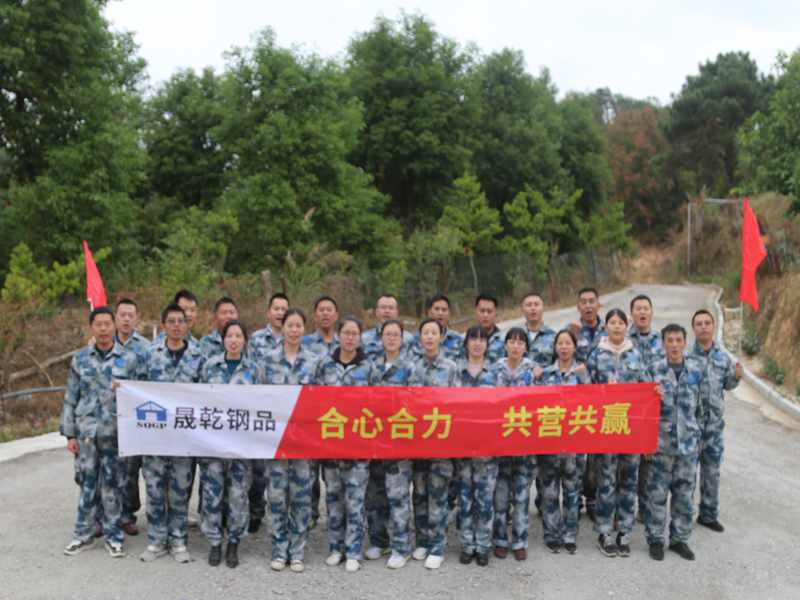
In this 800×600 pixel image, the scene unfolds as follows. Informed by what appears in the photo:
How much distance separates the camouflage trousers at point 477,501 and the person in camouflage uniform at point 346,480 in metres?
0.71

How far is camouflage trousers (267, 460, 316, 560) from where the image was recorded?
16.6ft

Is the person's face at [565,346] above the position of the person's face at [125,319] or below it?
below

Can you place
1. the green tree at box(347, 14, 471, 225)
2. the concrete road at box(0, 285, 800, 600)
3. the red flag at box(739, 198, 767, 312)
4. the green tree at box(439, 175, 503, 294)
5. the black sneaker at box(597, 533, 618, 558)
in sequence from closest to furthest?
the concrete road at box(0, 285, 800, 600), the black sneaker at box(597, 533, 618, 558), the red flag at box(739, 198, 767, 312), the green tree at box(439, 175, 503, 294), the green tree at box(347, 14, 471, 225)

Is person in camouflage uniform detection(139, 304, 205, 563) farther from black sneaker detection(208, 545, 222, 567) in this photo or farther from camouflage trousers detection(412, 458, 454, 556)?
camouflage trousers detection(412, 458, 454, 556)

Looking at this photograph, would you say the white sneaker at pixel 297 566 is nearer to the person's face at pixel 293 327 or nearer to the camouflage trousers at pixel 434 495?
the camouflage trousers at pixel 434 495

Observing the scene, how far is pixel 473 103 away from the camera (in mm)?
26500

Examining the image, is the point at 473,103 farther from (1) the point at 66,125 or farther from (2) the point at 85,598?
(2) the point at 85,598

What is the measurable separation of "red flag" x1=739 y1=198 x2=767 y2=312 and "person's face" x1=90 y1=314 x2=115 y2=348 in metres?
8.20

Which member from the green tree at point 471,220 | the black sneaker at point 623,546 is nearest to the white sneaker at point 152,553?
the black sneaker at point 623,546

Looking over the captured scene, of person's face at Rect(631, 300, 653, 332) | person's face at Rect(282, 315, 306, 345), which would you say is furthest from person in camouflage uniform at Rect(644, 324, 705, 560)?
person's face at Rect(282, 315, 306, 345)

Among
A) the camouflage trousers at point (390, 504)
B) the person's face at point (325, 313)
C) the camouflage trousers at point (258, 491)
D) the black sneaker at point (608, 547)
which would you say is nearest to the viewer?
the camouflage trousers at point (390, 504)

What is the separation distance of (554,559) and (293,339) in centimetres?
251

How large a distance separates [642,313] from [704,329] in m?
0.50

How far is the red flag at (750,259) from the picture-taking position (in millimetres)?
9906
